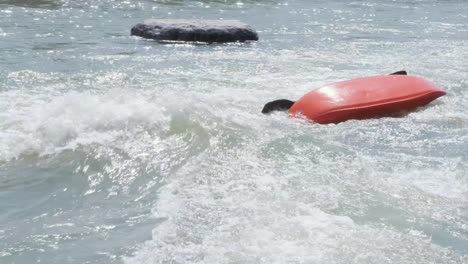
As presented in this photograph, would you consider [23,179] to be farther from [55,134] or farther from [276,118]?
[276,118]

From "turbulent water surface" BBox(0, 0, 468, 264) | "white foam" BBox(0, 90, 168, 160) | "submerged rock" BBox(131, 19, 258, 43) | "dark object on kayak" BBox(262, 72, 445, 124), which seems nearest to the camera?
"turbulent water surface" BBox(0, 0, 468, 264)

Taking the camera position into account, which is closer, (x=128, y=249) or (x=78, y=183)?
(x=128, y=249)

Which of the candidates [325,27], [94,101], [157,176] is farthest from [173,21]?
[157,176]

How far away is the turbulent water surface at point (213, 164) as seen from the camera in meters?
3.08

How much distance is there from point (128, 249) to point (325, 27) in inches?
378

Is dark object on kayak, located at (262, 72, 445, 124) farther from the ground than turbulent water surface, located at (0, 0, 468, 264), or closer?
farther from the ground

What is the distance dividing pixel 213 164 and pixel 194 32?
6.11 m

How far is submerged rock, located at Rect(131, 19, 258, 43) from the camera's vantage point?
33.0 ft

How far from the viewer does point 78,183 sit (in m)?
3.97

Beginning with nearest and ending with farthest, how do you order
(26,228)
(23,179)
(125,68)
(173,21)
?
(26,228), (23,179), (125,68), (173,21)

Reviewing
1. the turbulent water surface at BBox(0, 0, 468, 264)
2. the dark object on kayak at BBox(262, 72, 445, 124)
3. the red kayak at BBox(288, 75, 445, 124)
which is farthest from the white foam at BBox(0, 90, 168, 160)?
the red kayak at BBox(288, 75, 445, 124)

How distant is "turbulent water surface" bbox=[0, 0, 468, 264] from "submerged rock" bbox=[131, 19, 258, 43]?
123 cm

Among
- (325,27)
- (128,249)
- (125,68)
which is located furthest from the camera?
(325,27)

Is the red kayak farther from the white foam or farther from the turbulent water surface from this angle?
the white foam
